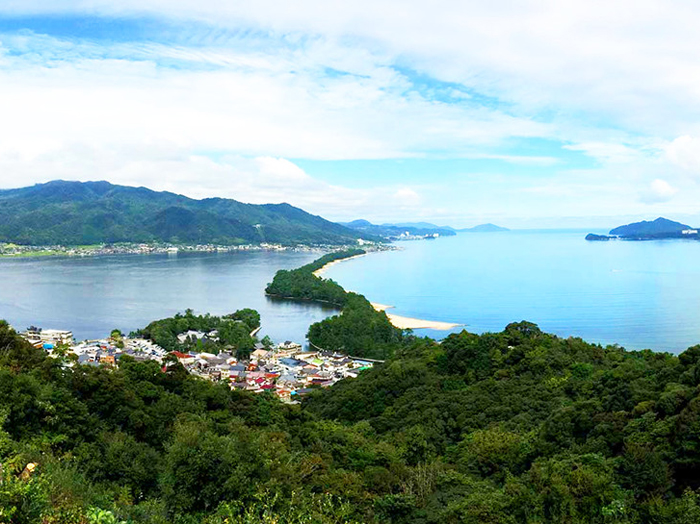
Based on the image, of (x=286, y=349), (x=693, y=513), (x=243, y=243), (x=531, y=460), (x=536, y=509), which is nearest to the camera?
(x=693, y=513)

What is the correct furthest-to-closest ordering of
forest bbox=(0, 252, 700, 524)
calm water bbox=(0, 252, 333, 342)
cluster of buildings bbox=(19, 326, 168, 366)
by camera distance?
calm water bbox=(0, 252, 333, 342) < cluster of buildings bbox=(19, 326, 168, 366) < forest bbox=(0, 252, 700, 524)

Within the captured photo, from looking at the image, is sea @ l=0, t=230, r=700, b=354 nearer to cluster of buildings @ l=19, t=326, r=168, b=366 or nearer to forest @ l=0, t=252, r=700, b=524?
cluster of buildings @ l=19, t=326, r=168, b=366

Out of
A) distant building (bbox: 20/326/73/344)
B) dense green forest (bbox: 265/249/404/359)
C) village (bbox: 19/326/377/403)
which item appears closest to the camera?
village (bbox: 19/326/377/403)

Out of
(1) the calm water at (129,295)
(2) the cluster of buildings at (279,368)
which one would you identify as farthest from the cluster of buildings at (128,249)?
(2) the cluster of buildings at (279,368)

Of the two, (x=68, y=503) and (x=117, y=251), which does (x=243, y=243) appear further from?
(x=68, y=503)

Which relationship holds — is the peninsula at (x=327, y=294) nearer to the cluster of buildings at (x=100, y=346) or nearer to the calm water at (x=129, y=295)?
the calm water at (x=129, y=295)

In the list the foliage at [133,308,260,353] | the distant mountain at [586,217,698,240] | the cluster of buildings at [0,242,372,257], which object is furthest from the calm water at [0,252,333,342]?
the distant mountain at [586,217,698,240]

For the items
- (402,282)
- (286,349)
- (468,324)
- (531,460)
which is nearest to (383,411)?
(531,460)
